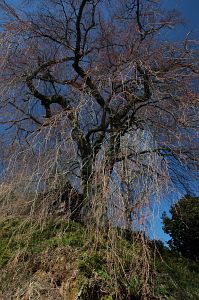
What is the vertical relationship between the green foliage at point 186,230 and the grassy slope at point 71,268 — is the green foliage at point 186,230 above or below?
above

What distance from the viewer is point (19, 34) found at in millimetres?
6285

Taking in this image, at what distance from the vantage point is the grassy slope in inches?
179

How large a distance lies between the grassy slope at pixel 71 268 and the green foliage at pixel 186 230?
3420mm

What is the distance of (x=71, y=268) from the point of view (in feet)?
15.5

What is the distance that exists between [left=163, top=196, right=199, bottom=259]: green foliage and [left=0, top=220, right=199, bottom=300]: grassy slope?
3.42 meters

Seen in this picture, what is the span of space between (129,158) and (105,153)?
0.31 metres

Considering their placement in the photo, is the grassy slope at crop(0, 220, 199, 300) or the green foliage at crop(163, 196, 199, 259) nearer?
the grassy slope at crop(0, 220, 199, 300)

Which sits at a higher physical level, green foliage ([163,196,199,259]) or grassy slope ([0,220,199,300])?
green foliage ([163,196,199,259])

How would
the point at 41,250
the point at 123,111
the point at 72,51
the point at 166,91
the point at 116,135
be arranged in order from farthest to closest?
the point at 72,51 < the point at 123,111 < the point at 166,91 < the point at 116,135 < the point at 41,250

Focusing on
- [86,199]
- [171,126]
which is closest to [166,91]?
[171,126]

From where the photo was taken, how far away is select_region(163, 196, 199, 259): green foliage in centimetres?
914

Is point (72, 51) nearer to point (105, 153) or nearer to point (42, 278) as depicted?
point (105, 153)

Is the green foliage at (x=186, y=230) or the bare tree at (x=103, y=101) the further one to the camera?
the green foliage at (x=186, y=230)

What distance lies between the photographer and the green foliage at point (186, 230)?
9137 millimetres
